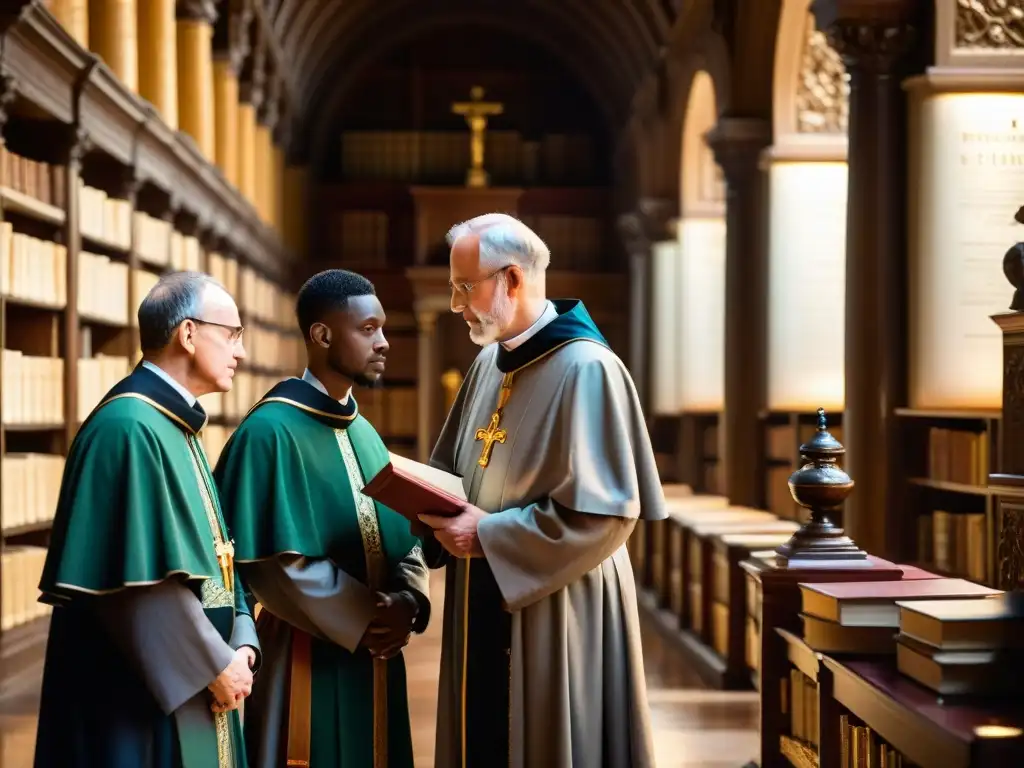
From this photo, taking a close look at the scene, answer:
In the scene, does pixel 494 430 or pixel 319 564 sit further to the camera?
pixel 494 430

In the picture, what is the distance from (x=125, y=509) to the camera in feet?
9.59

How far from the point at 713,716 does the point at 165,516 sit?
4.46 metres

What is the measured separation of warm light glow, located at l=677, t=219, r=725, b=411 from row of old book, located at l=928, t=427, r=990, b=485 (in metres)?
7.02

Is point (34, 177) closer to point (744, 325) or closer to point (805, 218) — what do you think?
point (805, 218)

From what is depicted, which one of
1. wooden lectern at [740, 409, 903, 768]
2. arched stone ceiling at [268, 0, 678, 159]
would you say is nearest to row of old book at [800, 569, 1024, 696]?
wooden lectern at [740, 409, 903, 768]

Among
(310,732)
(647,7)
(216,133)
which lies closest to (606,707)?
(310,732)

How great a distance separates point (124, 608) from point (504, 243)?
1.23m

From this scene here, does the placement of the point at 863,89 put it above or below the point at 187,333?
above

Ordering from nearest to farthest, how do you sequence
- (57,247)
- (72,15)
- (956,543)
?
(956,543), (57,247), (72,15)

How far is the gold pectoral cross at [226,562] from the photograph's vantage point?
3.17m

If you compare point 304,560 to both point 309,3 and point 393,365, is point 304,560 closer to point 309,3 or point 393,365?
point 309,3

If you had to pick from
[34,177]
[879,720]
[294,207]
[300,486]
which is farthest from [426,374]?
[879,720]

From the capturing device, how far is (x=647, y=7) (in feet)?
49.6

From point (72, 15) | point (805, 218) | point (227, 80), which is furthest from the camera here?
point (227, 80)
